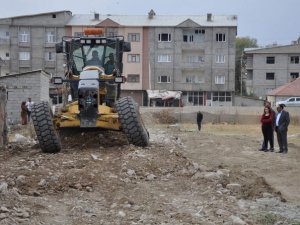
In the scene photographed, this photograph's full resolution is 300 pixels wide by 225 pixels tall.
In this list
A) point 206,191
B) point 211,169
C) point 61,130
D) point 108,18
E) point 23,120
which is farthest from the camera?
point 108,18

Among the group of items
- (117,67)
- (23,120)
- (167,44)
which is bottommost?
(23,120)

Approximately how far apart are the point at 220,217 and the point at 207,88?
60279 mm

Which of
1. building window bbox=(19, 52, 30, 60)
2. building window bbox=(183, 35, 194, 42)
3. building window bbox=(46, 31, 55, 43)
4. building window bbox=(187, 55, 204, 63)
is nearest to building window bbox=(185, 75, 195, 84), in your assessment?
building window bbox=(187, 55, 204, 63)

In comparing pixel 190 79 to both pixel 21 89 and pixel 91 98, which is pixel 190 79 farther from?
pixel 91 98

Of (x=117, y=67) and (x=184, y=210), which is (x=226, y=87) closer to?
(x=117, y=67)

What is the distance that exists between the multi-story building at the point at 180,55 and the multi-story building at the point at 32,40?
5.80 ft

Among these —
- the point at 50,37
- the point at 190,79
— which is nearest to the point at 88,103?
the point at 190,79

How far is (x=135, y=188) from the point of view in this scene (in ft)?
27.9

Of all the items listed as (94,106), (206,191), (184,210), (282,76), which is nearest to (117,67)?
(94,106)

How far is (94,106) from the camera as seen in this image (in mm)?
12320

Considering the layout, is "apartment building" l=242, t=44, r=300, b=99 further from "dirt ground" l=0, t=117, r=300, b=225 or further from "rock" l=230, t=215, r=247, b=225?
"rock" l=230, t=215, r=247, b=225

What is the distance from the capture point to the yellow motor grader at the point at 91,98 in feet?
39.4

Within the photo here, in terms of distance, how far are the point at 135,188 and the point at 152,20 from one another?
60.6 meters

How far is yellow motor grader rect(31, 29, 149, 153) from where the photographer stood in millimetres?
12023
